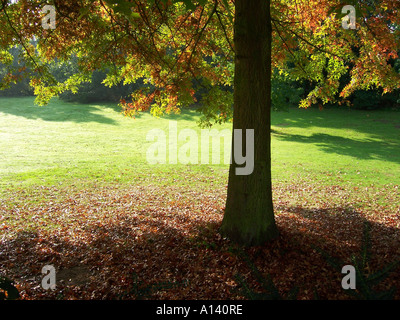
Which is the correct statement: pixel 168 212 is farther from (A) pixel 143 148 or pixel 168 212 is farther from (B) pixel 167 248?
(A) pixel 143 148

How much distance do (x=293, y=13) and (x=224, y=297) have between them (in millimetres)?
8148

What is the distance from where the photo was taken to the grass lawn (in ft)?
15.1

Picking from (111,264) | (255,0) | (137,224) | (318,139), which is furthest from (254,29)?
(318,139)

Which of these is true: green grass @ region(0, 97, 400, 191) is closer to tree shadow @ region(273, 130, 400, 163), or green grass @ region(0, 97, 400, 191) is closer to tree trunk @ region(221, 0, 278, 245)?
tree shadow @ region(273, 130, 400, 163)

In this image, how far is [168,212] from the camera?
865 centimetres

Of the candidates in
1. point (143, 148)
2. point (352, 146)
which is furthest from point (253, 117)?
point (352, 146)

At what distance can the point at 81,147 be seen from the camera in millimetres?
22625

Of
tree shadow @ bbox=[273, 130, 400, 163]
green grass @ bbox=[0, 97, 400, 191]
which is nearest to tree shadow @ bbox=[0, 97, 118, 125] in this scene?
green grass @ bbox=[0, 97, 400, 191]

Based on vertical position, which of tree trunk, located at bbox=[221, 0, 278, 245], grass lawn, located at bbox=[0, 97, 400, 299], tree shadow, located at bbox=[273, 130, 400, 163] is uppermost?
tree trunk, located at bbox=[221, 0, 278, 245]

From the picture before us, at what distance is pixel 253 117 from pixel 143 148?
18.4 metres

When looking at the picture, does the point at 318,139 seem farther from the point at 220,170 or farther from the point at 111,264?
the point at 111,264

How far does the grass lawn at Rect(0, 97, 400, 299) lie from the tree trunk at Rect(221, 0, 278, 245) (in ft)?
1.38

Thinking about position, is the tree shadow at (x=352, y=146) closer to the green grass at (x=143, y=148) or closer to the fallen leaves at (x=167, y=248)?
the green grass at (x=143, y=148)

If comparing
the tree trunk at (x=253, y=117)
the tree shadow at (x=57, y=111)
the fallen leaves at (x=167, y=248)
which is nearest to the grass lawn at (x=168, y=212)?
the fallen leaves at (x=167, y=248)
